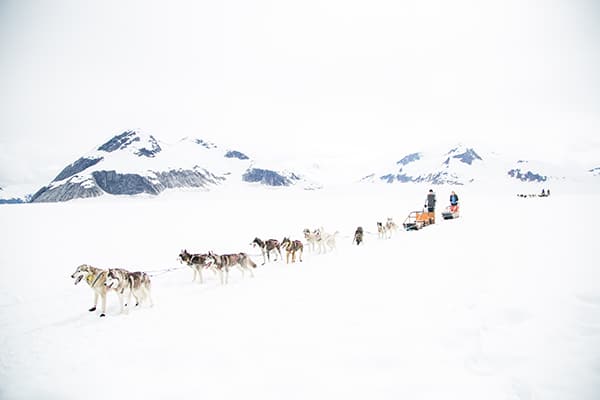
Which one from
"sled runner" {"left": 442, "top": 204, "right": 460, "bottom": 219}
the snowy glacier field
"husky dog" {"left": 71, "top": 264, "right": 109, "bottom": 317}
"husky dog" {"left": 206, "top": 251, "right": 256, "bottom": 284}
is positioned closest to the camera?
the snowy glacier field

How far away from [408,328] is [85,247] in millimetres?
17827

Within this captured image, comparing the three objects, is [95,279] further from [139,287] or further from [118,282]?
[139,287]

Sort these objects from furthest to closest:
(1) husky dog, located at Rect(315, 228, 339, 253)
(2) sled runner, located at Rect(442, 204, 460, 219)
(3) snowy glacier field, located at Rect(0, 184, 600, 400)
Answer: (2) sled runner, located at Rect(442, 204, 460, 219)
(1) husky dog, located at Rect(315, 228, 339, 253)
(3) snowy glacier field, located at Rect(0, 184, 600, 400)

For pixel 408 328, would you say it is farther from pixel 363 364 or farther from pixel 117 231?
pixel 117 231

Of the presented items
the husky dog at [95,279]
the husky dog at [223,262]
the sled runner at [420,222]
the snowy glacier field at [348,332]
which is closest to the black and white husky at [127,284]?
the husky dog at [95,279]

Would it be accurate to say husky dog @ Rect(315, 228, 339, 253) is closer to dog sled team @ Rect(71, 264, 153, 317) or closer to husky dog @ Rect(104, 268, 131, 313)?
dog sled team @ Rect(71, 264, 153, 317)

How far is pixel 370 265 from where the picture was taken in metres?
9.22

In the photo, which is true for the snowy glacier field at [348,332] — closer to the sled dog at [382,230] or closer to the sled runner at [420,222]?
the sled dog at [382,230]

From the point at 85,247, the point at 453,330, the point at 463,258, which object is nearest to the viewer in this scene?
the point at 453,330

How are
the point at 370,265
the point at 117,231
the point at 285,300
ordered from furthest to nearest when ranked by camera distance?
the point at 117,231, the point at 370,265, the point at 285,300

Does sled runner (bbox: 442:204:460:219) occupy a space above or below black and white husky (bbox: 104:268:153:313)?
above

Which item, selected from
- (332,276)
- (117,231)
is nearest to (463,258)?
(332,276)

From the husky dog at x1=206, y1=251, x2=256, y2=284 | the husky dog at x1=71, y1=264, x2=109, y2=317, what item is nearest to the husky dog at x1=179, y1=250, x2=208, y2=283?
the husky dog at x1=206, y1=251, x2=256, y2=284

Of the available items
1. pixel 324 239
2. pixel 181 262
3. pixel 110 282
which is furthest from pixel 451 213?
pixel 110 282
